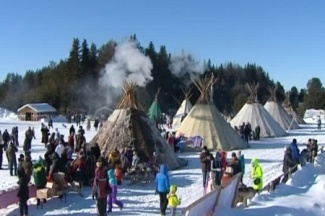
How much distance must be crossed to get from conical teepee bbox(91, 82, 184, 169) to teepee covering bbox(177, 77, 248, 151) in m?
5.85

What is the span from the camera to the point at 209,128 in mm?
25750

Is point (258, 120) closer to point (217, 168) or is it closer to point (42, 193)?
point (217, 168)

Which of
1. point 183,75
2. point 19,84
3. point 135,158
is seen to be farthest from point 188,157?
point 19,84

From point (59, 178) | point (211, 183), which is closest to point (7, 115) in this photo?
point (59, 178)

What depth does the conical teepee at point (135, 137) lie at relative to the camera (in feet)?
60.2

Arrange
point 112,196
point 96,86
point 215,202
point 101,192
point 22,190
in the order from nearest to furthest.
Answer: point 215,202 → point 101,192 → point 22,190 → point 112,196 → point 96,86

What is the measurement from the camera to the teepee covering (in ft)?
82.6

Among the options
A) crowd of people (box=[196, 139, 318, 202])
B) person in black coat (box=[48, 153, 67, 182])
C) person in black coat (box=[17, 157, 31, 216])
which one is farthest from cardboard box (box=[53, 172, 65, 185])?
crowd of people (box=[196, 139, 318, 202])

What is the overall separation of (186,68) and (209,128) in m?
58.0

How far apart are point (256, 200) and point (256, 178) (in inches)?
39.3

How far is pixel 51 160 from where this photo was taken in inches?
584

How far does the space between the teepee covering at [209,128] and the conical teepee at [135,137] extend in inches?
230

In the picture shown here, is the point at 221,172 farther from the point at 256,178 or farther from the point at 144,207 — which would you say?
the point at 144,207

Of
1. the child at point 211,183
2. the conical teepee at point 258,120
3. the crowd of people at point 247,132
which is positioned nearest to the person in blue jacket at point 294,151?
the child at point 211,183
